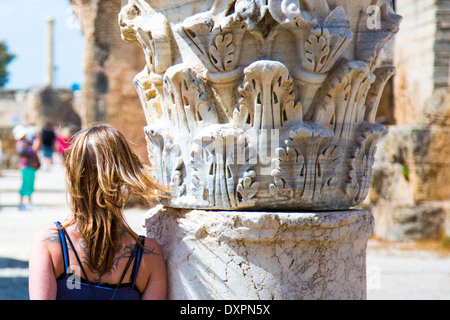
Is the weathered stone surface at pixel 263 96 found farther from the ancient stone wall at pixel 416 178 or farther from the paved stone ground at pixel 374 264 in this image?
the ancient stone wall at pixel 416 178

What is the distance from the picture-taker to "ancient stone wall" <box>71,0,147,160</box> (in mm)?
10742

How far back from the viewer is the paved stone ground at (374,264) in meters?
5.84

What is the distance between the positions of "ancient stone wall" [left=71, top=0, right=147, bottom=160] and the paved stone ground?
1.72 meters

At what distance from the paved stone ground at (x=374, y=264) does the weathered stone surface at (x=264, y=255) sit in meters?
0.77

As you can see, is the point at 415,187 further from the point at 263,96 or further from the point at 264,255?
the point at 263,96

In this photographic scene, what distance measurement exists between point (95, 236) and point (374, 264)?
5500mm

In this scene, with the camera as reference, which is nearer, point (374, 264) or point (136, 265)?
point (136, 265)

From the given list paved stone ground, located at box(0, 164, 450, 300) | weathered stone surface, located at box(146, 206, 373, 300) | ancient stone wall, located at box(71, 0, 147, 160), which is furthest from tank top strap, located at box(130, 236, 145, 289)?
ancient stone wall, located at box(71, 0, 147, 160)

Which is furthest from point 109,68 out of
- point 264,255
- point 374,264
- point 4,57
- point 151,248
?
point 4,57

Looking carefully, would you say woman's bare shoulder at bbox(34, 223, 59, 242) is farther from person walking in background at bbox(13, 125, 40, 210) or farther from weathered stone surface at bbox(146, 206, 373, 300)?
person walking in background at bbox(13, 125, 40, 210)

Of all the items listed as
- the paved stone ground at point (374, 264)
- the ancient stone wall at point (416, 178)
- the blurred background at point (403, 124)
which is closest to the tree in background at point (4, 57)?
the blurred background at point (403, 124)

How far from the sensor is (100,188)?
2104 mm

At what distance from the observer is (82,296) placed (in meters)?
2.06

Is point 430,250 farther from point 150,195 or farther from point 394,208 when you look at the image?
point 150,195
